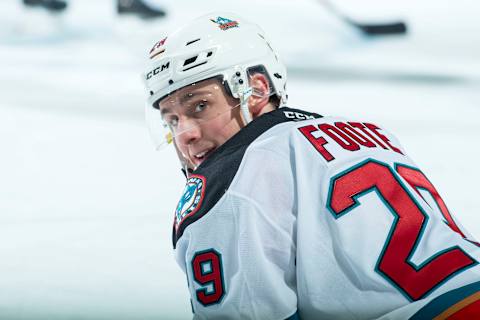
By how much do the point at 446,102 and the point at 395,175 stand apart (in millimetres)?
3112

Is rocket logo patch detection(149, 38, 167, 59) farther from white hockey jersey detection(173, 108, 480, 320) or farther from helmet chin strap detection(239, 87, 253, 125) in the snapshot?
white hockey jersey detection(173, 108, 480, 320)

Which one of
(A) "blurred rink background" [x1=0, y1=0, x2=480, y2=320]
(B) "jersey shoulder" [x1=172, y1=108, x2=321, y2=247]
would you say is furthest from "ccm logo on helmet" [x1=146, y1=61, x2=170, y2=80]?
(A) "blurred rink background" [x1=0, y1=0, x2=480, y2=320]

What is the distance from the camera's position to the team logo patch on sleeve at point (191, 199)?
191 centimetres

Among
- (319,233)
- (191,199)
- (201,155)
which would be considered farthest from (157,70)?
(319,233)

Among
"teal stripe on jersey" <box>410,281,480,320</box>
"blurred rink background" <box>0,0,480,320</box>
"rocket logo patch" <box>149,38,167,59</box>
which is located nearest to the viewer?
"teal stripe on jersey" <box>410,281,480,320</box>

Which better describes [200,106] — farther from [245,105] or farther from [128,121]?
[128,121]

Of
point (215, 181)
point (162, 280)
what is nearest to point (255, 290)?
point (215, 181)

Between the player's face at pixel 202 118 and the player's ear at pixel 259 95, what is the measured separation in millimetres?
92

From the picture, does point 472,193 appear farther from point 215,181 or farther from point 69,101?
point 69,101

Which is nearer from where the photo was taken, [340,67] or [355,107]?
[355,107]

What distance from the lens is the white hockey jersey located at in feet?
5.51

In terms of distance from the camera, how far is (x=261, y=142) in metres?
1.85

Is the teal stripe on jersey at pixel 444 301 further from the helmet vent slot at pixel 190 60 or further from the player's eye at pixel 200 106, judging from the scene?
the helmet vent slot at pixel 190 60

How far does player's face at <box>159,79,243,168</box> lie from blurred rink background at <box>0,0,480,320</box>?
1.61 ft
